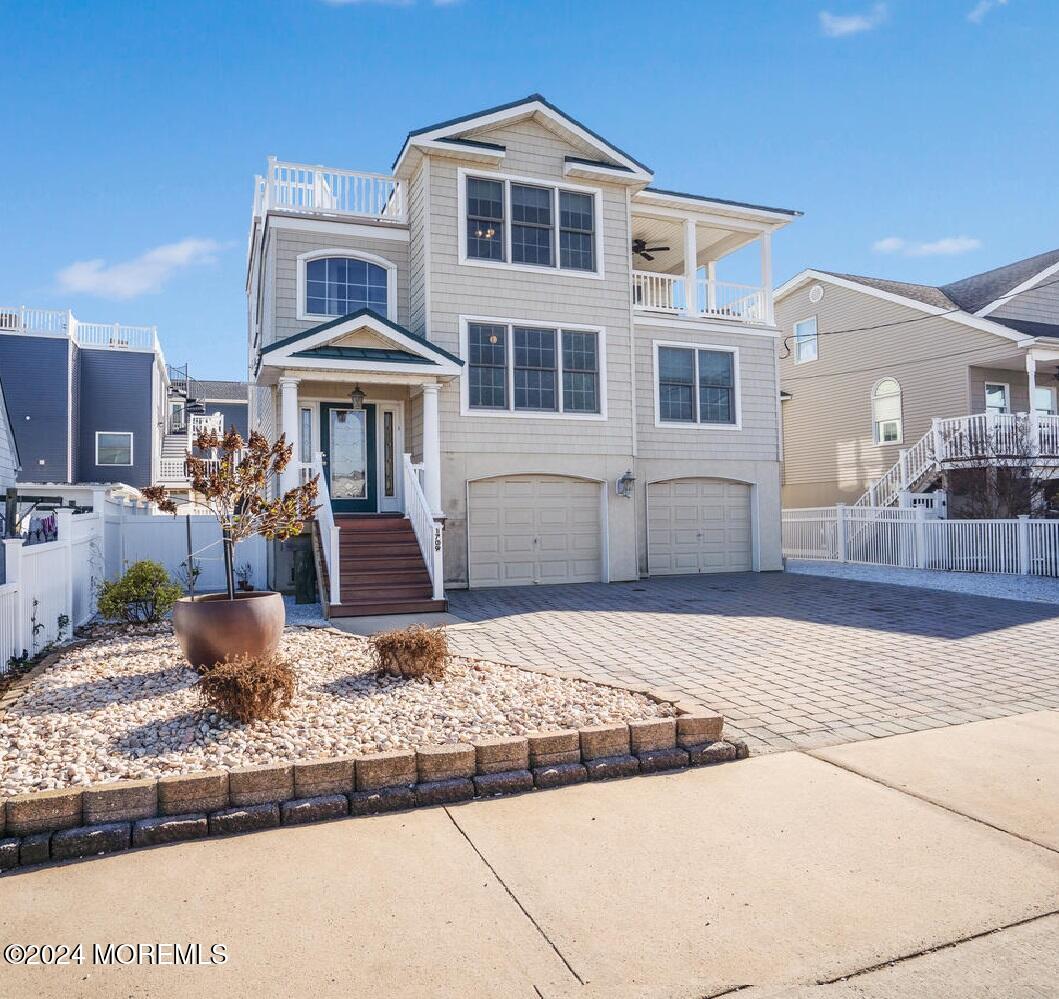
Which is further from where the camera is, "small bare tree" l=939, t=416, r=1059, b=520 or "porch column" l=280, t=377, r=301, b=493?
"small bare tree" l=939, t=416, r=1059, b=520

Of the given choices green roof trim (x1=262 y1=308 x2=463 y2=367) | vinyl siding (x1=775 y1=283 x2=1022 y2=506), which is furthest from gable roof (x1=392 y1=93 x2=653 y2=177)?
vinyl siding (x1=775 y1=283 x2=1022 y2=506)

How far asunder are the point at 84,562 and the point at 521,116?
10886 mm

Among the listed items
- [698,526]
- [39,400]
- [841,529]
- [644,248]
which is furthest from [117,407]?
[841,529]

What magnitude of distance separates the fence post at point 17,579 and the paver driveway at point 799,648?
4.17 meters

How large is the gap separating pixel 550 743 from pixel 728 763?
116 centimetres

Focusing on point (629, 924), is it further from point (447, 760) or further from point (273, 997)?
point (447, 760)

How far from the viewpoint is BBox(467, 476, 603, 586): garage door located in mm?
14148

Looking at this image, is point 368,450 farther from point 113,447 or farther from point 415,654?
point 113,447

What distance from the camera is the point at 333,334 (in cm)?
1255

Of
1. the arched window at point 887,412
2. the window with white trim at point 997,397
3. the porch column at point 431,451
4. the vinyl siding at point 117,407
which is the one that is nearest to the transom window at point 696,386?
the porch column at point 431,451

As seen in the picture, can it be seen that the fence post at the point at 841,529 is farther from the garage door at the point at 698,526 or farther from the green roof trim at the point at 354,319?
the green roof trim at the point at 354,319

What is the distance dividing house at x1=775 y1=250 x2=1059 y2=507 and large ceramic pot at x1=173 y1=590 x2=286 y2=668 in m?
17.5

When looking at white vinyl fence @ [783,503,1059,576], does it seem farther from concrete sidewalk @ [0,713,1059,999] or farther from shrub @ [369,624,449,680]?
shrub @ [369,624,449,680]

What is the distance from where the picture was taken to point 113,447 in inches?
1021
